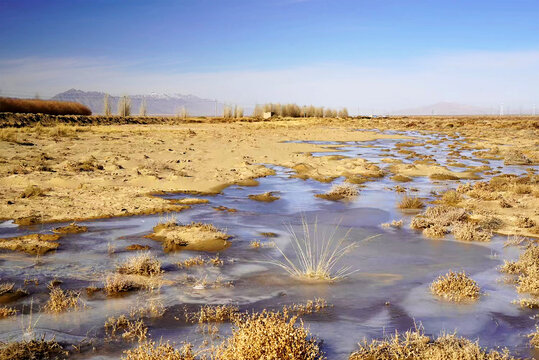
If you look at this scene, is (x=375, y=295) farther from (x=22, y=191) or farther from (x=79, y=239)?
(x=22, y=191)

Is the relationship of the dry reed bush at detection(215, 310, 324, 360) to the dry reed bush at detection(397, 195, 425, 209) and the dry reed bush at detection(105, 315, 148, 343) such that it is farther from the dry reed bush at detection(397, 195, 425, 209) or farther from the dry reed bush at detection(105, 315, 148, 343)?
the dry reed bush at detection(397, 195, 425, 209)

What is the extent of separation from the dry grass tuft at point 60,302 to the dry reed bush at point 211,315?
1.38m

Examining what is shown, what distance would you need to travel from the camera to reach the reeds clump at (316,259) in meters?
6.62

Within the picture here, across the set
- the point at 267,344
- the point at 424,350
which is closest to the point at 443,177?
the point at 424,350

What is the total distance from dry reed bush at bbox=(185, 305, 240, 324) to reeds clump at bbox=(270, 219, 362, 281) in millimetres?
1482

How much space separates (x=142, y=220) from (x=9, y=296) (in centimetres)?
427

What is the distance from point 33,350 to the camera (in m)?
4.24

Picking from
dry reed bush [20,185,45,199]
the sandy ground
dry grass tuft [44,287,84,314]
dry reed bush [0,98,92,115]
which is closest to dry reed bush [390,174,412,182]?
the sandy ground

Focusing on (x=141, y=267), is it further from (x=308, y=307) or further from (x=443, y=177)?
(x=443, y=177)

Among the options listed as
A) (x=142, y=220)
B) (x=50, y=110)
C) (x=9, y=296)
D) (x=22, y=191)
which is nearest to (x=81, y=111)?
(x=50, y=110)

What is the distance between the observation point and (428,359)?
420 centimetres

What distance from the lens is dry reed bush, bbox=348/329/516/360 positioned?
4.11 meters

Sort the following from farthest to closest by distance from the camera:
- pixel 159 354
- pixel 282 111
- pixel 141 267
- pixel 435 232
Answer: pixel 282 111, pixel 435 232, pixel 141 267, pixel 159 354

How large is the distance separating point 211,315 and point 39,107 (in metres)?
37.7
